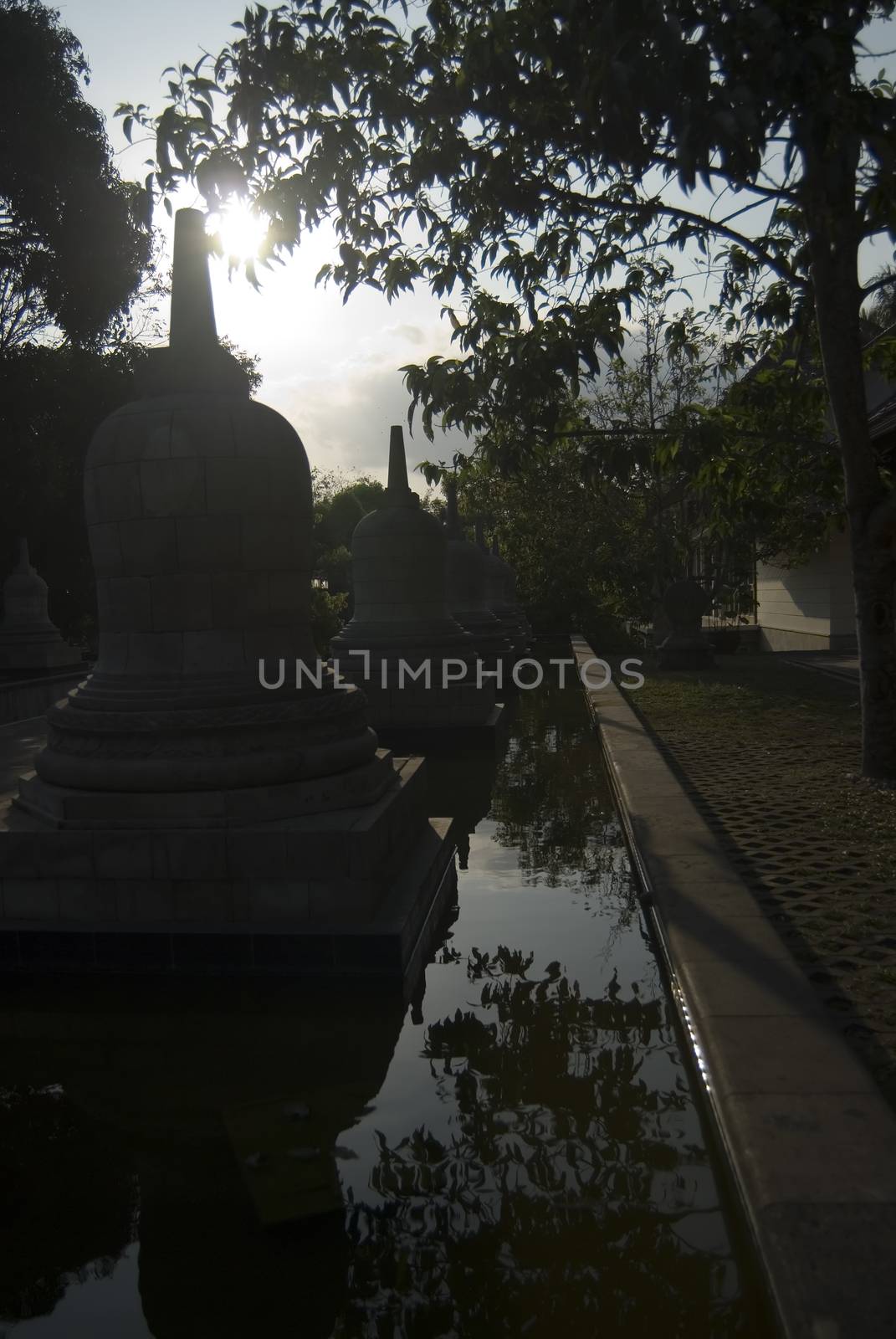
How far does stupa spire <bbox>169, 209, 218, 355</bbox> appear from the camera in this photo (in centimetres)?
606

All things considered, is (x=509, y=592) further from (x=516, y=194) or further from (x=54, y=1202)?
(x=54, y=1202)

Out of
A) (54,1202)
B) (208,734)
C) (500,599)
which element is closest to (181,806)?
(208,734)

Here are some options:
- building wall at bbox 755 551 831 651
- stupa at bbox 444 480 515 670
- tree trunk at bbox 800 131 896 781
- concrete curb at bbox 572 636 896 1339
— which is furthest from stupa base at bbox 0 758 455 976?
building wall at bbox 755 551 831 651

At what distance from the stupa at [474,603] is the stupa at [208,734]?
1191cm

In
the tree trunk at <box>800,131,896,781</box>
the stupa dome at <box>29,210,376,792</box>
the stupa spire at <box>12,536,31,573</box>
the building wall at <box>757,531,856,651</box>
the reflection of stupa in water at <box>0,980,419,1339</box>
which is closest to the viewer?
the reflection of stupa in water at <box>0,980,419,1339</box>

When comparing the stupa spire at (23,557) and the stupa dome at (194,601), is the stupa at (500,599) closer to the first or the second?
the stupa spire at (23,557)

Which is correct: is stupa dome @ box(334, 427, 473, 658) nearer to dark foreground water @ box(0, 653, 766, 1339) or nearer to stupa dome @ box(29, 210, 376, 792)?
stupa dome @ box(29, 210, 376, 792)

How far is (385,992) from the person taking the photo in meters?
4.78

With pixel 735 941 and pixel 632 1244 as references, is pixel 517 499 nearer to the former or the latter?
pixel 735 941

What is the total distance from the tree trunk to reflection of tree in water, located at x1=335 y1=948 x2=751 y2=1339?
15.9ft

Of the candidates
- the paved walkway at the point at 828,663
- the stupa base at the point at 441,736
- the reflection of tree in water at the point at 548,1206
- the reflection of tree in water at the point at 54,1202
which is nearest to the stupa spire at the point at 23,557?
the stupa base at the point at 441,736

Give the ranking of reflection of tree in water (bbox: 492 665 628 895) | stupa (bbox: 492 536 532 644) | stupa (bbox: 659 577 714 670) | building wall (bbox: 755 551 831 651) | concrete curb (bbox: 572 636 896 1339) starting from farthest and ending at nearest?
1. stupa (bbox: 492 536 532 644)
2. building wall (bbox: 755 551 831 651)
3. stupa (bbox: 659 577 714 670)
4. reflection of tree in water (bbox: 492 665 628 895)
5. concrete curb (bbox: 572 636 896 1339)

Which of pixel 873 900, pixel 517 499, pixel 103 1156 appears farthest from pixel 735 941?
pixel 517 499

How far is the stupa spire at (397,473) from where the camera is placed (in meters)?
13.6
